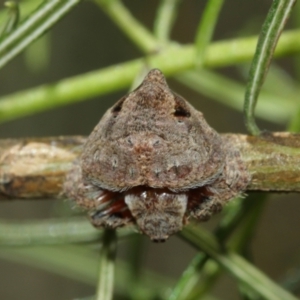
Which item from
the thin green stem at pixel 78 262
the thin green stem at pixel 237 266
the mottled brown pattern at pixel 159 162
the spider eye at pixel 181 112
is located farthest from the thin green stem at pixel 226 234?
the thin green stem at pixel 78 262

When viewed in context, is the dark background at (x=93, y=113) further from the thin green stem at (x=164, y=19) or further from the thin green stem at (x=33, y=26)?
the thin green stem at (x=33, y=26)

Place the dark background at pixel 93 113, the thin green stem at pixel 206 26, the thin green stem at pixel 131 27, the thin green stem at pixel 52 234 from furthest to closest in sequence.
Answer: the dark background at pixel 93 113
the thin green stem at pixel 131 27
the thin green stem at pixel 52 234
the thin green stem at pixel 206 26

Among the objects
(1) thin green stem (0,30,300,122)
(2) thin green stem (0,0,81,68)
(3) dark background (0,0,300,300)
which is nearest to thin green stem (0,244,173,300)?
(1) thin green stem (0,30,300,122)

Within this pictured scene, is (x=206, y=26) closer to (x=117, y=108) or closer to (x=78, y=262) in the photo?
(x=117, y=108)

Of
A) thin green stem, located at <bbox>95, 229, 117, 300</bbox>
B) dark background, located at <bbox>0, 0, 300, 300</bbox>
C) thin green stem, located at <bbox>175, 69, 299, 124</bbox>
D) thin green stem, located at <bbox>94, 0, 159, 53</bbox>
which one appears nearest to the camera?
thin green stem, located at <bbox>95, 229, 117, 300</bbox>

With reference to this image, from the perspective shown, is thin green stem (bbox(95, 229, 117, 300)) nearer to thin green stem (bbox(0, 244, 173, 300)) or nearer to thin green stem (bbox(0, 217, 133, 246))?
thin green stem (bbox(0, 217, 133, 246))

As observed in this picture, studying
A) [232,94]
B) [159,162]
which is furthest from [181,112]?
[232,94]

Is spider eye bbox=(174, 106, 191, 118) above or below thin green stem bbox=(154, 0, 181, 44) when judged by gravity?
below
